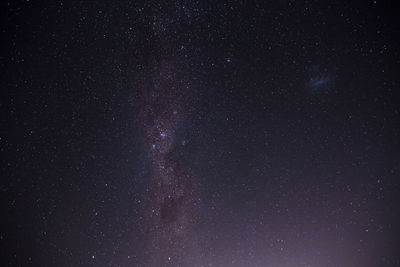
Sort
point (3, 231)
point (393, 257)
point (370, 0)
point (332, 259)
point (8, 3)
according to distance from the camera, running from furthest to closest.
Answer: point (393, 257) < point (332, 259) < point (3, 231) < point (370, 0) < point (8, 3)

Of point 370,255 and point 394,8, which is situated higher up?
point 394,8

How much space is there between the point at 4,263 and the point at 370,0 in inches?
251

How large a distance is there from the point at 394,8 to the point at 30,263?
6270 millimetres

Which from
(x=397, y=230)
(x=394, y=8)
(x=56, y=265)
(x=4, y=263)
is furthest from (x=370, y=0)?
(x=4, y=263)

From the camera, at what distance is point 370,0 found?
3.24 meters

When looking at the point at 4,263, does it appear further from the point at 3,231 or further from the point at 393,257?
the point at 393,257

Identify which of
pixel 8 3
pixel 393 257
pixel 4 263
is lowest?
pixel 393 257

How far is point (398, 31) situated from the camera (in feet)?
11.2

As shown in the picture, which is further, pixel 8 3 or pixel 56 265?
pixel 56 265

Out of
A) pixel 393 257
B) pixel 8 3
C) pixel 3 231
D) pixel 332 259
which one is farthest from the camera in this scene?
pixel 393 257

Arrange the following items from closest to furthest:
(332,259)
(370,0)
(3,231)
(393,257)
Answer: (370,0)
(3,231)
(332,259)
(393,257)

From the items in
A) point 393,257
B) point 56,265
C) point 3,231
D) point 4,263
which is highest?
point 3,231

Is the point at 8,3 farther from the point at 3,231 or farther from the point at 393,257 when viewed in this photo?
the point at 393,257

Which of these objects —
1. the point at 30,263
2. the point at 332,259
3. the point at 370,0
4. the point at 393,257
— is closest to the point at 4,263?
the point at 30,263
